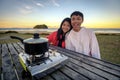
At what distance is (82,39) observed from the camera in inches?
90.7

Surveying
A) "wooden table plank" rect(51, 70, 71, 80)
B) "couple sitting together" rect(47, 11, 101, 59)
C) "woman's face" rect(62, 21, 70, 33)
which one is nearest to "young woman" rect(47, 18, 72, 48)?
"woman's face" rect(62, 21, 70, 33)

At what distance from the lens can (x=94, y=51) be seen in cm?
230

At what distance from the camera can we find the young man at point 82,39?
7.55 feet

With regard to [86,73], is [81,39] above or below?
above

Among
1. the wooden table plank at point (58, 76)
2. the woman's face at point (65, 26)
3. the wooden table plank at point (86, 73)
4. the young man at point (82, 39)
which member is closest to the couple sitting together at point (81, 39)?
the young man at point (82, 39)

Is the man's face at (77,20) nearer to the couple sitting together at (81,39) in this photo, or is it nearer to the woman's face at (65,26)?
the couple sitting together at (81,39)

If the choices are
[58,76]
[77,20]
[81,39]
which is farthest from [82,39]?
[58,76]

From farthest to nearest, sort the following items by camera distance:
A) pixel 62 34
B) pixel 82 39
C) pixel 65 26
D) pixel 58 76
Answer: pixel 62 34, pixel 65 26, pixel 82 39, pixel 58 76

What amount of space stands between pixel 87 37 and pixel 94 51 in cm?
34

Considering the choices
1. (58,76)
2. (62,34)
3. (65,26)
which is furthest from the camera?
(62,34)

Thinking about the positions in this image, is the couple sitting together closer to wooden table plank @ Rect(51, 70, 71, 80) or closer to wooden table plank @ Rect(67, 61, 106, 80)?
wooden table plank @ Rect(67, 61, 106, 80)

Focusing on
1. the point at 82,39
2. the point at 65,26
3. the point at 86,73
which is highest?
the point at 65,26

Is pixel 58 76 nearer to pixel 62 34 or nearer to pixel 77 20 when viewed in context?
pixel 77 20

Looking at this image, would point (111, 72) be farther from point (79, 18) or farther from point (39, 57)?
point (79, 18)
